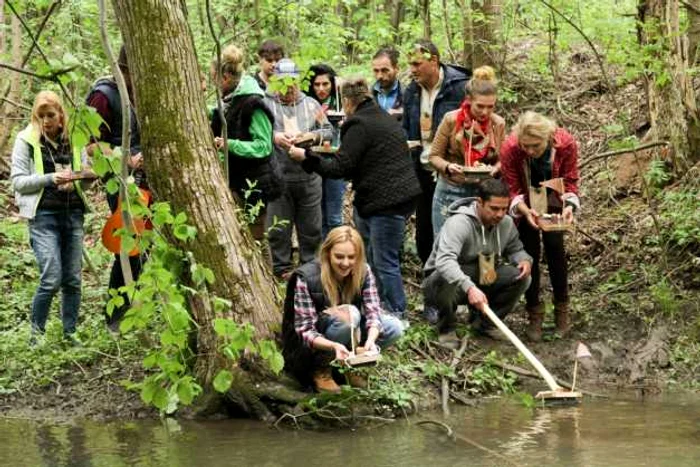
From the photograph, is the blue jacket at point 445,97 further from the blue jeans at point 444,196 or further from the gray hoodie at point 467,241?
the gray hoodie at point 467,241

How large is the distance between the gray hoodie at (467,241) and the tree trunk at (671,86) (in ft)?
7.09

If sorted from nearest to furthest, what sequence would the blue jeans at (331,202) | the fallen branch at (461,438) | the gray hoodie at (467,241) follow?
the fallen branch at (461,438)
the gray hoodie at (467,241)
the blue jeans at (331,202)

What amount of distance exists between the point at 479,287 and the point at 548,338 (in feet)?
2.45

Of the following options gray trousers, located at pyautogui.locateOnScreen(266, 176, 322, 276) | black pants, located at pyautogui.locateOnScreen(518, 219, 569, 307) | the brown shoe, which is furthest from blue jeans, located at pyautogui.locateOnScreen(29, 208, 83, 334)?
black pants, located at pyautogui.locateOnScreen(518, 219, 569, 307)

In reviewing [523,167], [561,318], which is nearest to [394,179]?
[523,167]

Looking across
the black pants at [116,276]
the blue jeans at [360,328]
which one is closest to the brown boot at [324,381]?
the blue jeans at [360,328]

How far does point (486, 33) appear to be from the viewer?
1159cm

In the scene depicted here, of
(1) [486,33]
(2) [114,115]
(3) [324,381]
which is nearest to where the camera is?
(3) [324,381]

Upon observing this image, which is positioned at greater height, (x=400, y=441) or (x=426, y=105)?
(x=426, y=105)

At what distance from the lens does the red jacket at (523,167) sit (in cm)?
784

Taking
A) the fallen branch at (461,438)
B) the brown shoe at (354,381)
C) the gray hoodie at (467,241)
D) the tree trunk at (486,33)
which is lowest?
the fallen branch at (461,438)

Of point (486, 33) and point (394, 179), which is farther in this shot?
point (486, 33)

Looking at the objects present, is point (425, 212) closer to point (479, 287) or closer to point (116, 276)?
point (479, 287)

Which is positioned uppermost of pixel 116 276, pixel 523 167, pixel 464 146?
pixel 464 146
